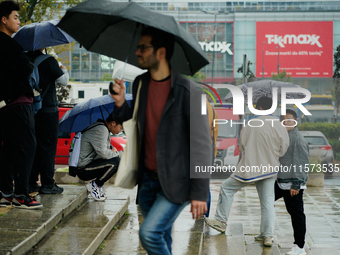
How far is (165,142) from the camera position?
3.23 m

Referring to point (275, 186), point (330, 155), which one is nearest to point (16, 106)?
point (275, 186)

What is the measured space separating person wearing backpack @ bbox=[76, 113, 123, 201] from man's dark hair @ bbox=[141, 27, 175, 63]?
3831mm

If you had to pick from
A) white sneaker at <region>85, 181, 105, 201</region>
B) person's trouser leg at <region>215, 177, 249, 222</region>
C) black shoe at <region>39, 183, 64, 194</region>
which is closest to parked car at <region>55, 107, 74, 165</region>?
white sneaker at <region>85, 181, 105, 201</region>

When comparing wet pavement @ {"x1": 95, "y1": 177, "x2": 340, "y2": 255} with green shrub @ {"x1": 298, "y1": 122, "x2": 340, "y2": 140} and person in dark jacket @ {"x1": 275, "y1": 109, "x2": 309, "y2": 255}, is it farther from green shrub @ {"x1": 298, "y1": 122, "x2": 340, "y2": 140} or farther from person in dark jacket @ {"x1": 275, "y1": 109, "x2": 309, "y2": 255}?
green shrub @ {"x1": 298, "y1": 122, "x2": 340, "y2": 140}

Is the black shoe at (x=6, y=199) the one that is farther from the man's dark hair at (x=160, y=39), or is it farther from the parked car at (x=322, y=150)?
the parked car at (x=322, y=150)

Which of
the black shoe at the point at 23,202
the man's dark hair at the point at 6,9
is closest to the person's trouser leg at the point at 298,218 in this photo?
the black shoe at the point at 23,202

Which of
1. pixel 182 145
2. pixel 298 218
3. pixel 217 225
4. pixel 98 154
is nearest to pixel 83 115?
pixel 98 154

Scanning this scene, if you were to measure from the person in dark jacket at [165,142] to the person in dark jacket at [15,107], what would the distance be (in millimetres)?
2001

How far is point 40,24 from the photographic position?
6.13 m

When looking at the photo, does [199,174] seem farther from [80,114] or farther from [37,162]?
[80,114]

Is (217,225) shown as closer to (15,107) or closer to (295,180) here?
(295,180)

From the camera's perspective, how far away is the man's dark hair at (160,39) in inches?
132

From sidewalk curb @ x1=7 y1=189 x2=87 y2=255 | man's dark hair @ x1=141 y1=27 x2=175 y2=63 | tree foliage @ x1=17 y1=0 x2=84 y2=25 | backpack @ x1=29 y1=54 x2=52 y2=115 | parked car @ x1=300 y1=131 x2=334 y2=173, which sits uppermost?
tree foliage @ x1=17 y1=0 x2=84 y2=25

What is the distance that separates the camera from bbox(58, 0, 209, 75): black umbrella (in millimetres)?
3334
